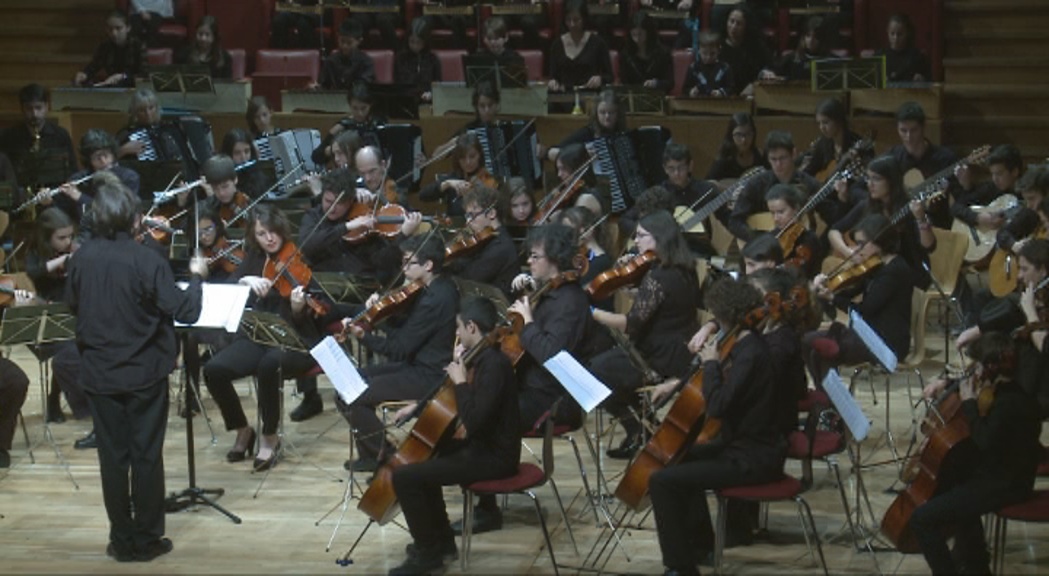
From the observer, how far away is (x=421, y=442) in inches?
242

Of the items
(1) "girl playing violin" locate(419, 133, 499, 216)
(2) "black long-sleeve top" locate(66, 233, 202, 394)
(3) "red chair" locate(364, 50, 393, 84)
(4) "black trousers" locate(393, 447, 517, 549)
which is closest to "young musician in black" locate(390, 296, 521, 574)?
(4) "black trousers" locate(393, 447, 517, 549)

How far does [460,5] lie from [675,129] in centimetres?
283

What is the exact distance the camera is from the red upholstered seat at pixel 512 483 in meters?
6.05

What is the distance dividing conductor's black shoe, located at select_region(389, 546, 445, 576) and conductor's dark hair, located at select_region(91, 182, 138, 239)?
1758mm

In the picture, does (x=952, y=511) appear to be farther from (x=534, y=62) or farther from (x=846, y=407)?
(x=534, y=62)

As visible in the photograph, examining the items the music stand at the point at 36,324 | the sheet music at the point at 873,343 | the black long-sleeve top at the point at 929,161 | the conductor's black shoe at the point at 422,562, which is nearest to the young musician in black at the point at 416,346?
the conductor's black shoe at the point at 422,562

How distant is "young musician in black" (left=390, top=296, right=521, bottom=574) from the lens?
6.03m

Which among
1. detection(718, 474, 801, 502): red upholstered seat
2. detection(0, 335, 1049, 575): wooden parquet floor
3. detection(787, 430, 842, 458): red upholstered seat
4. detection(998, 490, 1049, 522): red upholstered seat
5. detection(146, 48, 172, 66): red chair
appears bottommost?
detection(0, 335, 1049, 575): wooden parquet floor

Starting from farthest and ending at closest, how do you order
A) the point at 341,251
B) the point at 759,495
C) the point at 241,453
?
the point at 341,251, the point at 241,453, the point at 759,495

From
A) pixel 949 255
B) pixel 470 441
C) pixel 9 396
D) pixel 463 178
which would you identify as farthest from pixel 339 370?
pixel 463 178

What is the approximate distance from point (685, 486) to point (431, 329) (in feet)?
6.20

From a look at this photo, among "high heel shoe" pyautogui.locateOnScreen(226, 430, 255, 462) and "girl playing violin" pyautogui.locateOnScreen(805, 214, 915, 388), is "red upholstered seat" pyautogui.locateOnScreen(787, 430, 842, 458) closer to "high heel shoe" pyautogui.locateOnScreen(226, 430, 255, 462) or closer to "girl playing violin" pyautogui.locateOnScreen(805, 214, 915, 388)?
"girl playing violin" pyautogui.locateOnScreen(805, 214, 915, 388)

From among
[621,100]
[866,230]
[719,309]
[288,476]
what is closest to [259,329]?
[288,476]

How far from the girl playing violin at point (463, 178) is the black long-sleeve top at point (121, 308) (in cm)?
382
